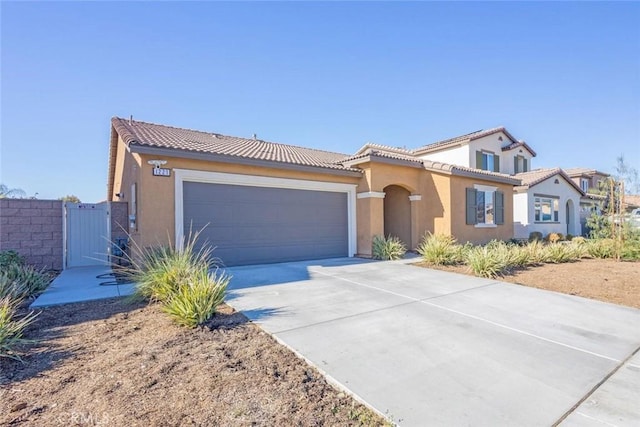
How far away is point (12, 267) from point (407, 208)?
43.6 ft

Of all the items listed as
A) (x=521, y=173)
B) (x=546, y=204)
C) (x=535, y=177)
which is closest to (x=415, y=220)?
(x=535, y=177)

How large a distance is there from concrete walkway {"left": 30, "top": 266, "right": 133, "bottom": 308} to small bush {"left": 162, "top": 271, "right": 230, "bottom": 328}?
254 cm

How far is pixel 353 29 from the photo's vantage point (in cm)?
1114

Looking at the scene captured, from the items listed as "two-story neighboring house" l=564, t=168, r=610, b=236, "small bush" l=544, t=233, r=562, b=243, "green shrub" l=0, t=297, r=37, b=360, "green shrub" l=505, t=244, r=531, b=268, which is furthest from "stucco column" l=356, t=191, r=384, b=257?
"two-story neighboring house" l=564, t=168, r=610, b=236

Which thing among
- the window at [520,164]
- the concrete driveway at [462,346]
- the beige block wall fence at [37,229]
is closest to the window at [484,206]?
the concrete driveway at [462,346]

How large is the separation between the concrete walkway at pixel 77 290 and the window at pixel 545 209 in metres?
24.3

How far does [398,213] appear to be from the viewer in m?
14.8

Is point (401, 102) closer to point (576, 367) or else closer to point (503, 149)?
point (503, 149)

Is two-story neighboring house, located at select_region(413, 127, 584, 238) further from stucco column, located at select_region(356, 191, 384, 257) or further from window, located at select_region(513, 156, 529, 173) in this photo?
stucco column, located at select_region(356, 191, 384, 257)

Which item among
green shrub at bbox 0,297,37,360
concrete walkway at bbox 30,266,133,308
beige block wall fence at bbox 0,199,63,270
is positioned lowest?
concrete walkway at bbox 30,266,133,308

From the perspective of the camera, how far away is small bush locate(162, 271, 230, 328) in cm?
454

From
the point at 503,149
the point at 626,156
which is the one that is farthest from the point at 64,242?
the point at 626,156

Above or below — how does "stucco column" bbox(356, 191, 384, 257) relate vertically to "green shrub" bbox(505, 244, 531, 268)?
above

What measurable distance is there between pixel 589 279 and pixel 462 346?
7080 mm
